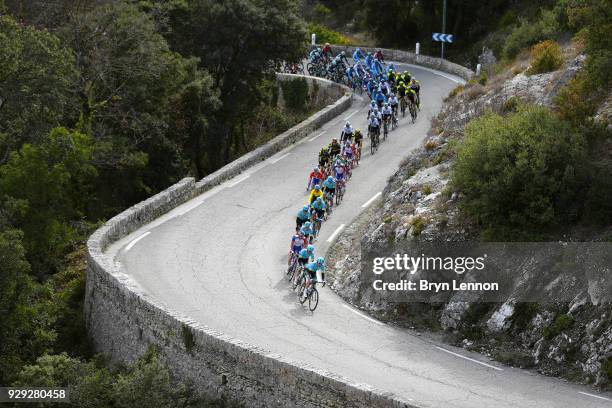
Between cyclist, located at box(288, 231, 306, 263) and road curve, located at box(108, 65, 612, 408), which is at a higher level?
cyclist, located at box(288, 231, 306, 263)

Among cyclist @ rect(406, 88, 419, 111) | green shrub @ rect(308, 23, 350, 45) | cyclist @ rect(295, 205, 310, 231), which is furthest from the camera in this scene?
green shrub @ rect(308, 23, 350, 45)

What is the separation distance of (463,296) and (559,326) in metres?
2.85

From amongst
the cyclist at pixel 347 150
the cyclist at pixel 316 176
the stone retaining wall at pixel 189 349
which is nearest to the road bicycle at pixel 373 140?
the cyclist at pixel 347 150

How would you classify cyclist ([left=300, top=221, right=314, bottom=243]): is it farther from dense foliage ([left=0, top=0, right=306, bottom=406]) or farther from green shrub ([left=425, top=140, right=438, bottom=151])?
green shrub ([left=425, top=140, right=438, bottom=151])

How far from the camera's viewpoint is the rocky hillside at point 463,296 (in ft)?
70.6

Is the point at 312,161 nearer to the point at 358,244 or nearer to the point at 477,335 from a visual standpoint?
the point at 358,244

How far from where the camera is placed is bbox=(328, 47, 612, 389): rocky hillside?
70.6 feet

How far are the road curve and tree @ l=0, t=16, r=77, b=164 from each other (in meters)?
Result: 5.31

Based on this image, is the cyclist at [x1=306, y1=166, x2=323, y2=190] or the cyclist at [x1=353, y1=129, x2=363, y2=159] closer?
the cyclist at [x1=306, y1=166, x2=323, y2=190]

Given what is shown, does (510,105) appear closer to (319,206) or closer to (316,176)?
(319,206)

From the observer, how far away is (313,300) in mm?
25875

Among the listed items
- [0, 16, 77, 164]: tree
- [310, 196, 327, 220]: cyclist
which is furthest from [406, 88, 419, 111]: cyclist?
[0, 16, 77, 164]: tree

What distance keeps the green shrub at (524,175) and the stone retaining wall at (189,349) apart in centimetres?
669

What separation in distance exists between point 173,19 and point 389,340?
24.5 metres
